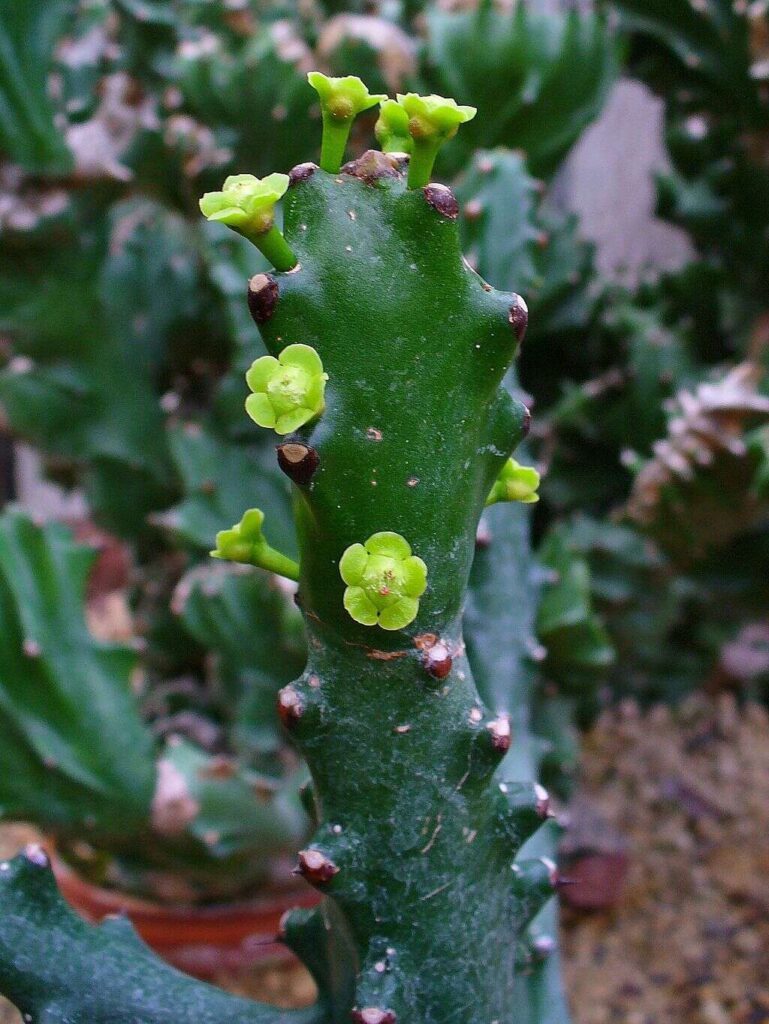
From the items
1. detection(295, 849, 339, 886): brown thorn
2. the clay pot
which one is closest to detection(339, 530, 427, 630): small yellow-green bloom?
detection(295, 849, 339, 886): brown thorn

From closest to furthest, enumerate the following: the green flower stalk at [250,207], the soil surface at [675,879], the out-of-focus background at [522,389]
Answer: the green flower stalk at [250,207], the out-of-focus background at [522,389], the soil surface at [675,879]

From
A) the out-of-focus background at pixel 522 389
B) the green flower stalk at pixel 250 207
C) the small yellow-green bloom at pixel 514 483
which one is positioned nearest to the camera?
the green flower stalk at pixel 250 207

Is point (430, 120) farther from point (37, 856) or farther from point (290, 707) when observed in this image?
point (37, 856)

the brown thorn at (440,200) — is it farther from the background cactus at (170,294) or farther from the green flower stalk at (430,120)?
the background cactus at (170,294)

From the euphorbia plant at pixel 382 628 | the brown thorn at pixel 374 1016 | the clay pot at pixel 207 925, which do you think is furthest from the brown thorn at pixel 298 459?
the clay pot at pixel 207 925

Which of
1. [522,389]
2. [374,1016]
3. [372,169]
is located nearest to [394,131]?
[372,169]

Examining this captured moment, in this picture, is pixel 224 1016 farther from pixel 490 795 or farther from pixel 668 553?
pixel 668 553
